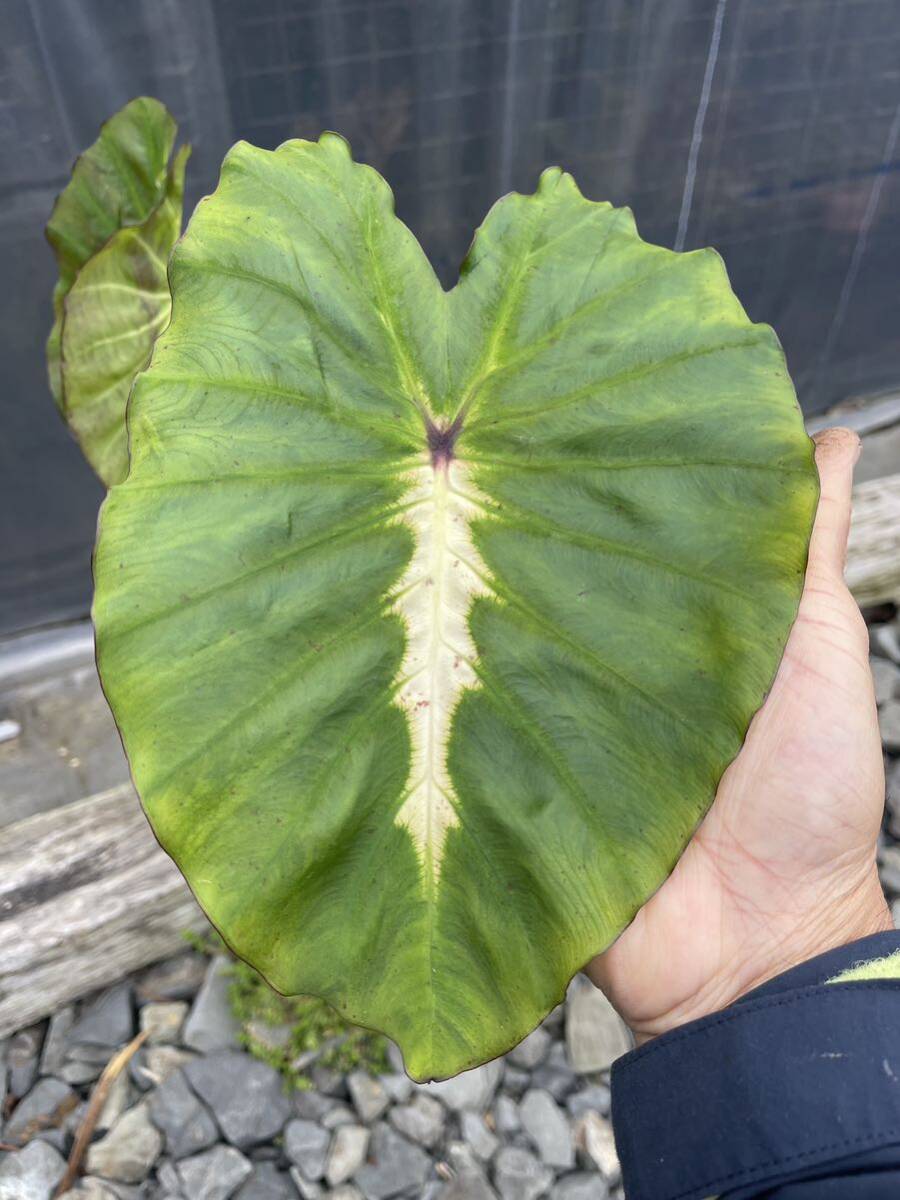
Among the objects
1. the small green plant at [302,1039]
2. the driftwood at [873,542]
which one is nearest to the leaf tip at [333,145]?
the small green plant at [302,1039]

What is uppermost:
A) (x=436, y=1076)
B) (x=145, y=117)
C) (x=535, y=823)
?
(x=145, y=117)

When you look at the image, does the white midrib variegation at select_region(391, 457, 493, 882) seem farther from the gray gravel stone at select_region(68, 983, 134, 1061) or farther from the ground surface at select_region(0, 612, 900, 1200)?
the gray gravel stone at select_region(68, 983, 134, 1061)

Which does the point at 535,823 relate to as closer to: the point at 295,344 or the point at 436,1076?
the point at 436,1076

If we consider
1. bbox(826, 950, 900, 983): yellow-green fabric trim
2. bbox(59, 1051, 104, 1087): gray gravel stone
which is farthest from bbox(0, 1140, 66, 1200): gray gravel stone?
bbox(826, 950, 900, 983): yellow-green fabric trim

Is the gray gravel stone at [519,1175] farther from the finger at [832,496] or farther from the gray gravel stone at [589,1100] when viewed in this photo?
the finger at [832,496]

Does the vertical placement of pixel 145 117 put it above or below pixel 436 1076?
above

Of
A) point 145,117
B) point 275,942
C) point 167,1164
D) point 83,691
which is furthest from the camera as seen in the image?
point 83,691

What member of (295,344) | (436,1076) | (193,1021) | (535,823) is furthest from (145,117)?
(193,1021)
